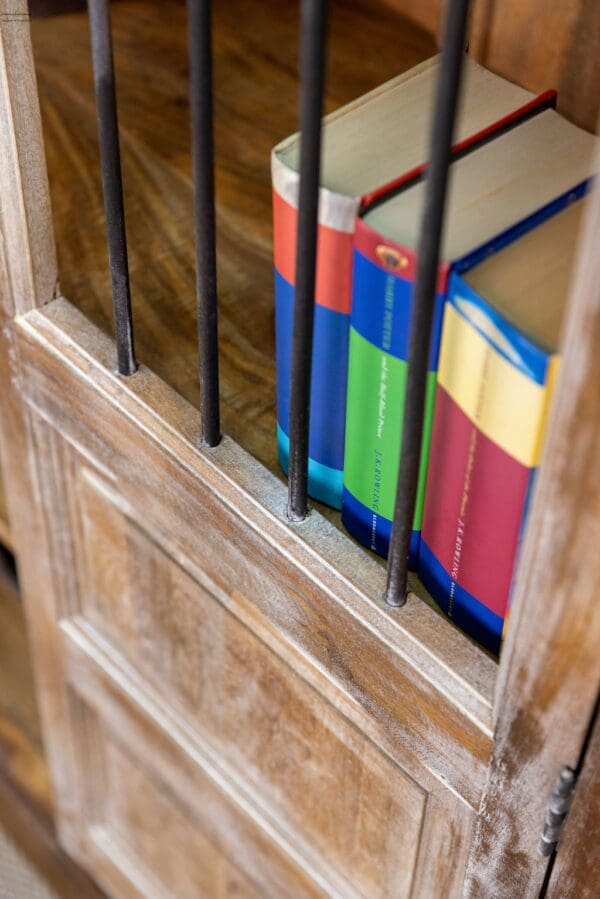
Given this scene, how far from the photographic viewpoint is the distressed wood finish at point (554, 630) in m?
0.45

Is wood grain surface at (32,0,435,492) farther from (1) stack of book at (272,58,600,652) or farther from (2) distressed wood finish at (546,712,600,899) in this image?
(2) distressed wood finish at (546,712,600,899)

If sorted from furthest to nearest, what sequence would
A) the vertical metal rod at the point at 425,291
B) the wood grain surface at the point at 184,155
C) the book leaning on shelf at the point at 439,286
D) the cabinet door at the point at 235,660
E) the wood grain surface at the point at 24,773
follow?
the wood grain surface at the point at 24,773 < the wood grain surface at the point at 184,155 < the cabinet door at the point at 235,660 < the book leaning on shelf at the point at 439,286 < the vertical metal rod at the point at 425,291

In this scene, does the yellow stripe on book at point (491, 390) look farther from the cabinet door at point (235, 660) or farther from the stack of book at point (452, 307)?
the cabinet door at point (235, 660)

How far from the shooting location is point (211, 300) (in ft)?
2.09

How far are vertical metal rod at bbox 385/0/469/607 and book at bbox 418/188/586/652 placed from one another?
0.09 feet

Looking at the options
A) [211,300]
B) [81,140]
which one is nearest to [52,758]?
[81,140]

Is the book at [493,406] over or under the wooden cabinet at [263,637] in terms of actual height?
over

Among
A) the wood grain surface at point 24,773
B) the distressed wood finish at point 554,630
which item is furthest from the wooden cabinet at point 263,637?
the wood grain surface at point 24,773

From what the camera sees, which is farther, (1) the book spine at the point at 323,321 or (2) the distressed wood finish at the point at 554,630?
(1) the book spine at the point at 323,321

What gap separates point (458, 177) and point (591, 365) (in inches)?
7.5

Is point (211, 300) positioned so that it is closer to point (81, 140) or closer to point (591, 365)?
point (591, 365)

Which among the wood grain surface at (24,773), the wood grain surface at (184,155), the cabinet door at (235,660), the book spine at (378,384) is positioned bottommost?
the wood grain surface at (24,773)

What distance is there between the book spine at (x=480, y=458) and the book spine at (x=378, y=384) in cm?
1

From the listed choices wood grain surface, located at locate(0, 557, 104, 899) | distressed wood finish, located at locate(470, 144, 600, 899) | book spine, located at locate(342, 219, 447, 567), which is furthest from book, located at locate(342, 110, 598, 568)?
wood grain surface, located at locate(0, 557, 104, 899)
